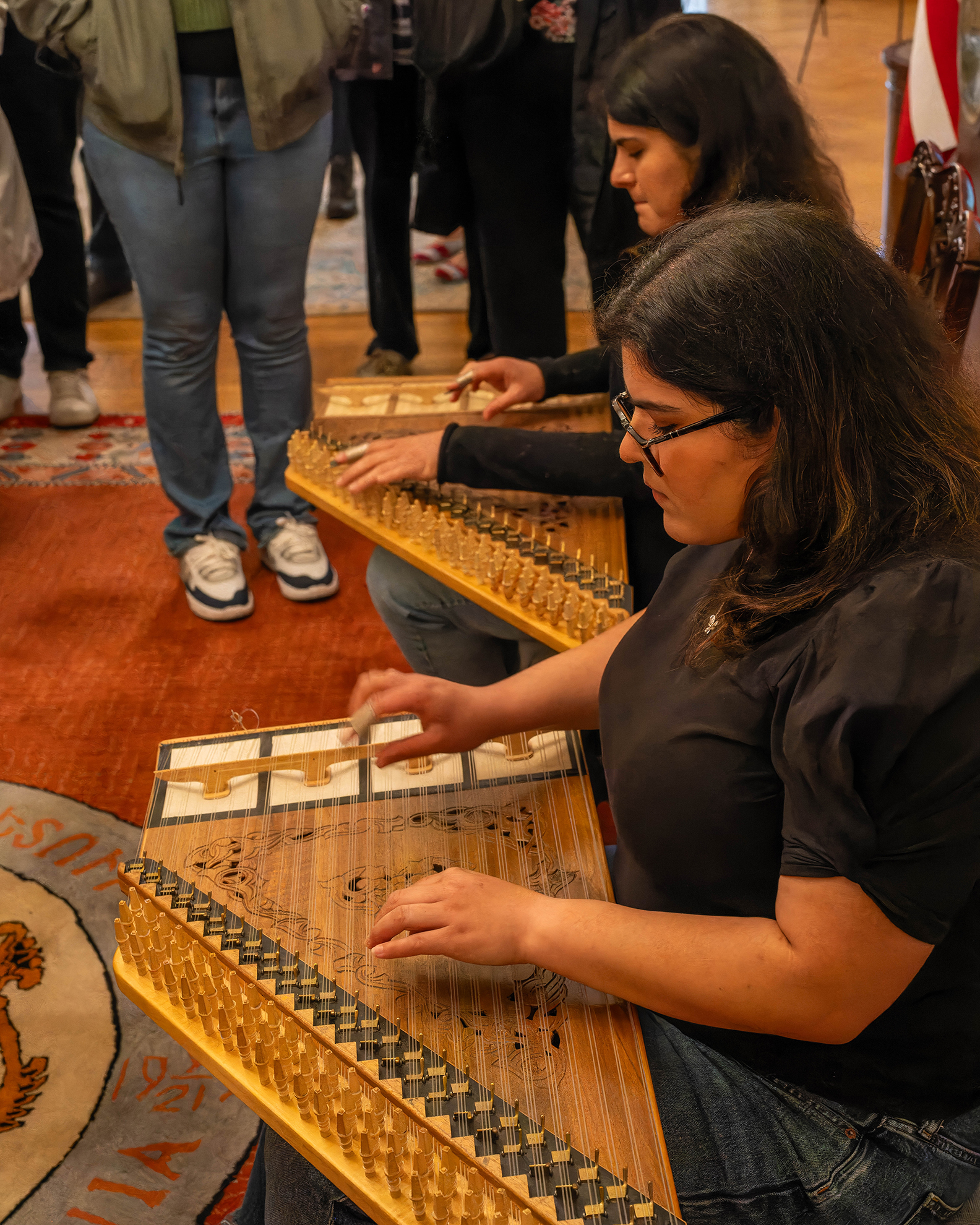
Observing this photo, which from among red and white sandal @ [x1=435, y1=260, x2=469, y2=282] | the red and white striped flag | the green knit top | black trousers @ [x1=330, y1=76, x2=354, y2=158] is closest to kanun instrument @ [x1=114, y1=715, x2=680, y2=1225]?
the green knit top

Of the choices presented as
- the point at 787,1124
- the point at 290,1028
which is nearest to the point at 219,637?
the point at 290,1028

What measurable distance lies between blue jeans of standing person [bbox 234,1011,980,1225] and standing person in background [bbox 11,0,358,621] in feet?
7.12

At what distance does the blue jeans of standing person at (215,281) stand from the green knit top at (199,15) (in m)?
0.10

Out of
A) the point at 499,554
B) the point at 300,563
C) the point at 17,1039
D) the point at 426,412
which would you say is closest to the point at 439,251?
the point at 300,563

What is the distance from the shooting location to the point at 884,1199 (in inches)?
41.2

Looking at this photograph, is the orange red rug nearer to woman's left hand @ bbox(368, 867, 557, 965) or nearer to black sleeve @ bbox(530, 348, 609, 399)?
black sleeve @ bbox(530, 348, 609, 399)

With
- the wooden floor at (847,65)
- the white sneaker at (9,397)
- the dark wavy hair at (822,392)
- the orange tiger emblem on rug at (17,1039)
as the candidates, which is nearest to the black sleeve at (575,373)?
the dark wavy hair at (822,392)

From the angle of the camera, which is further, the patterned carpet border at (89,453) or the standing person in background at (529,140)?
the patterned carpet border at (89,453)

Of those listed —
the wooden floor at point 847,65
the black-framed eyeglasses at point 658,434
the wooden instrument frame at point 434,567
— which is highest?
the black-framed eyeglasses at point 658,434

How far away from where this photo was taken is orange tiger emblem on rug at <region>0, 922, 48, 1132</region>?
1.78 m

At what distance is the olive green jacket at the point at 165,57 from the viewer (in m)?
2.35

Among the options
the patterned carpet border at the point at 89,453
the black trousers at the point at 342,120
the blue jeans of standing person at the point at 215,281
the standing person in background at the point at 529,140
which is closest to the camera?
the blue jeans of standing person at the point at 215,281

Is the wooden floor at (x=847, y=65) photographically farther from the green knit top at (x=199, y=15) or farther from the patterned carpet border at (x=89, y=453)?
the green knit top at (x=199, y=15)

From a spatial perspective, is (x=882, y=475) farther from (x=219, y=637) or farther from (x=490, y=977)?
(x=219, y=637)
